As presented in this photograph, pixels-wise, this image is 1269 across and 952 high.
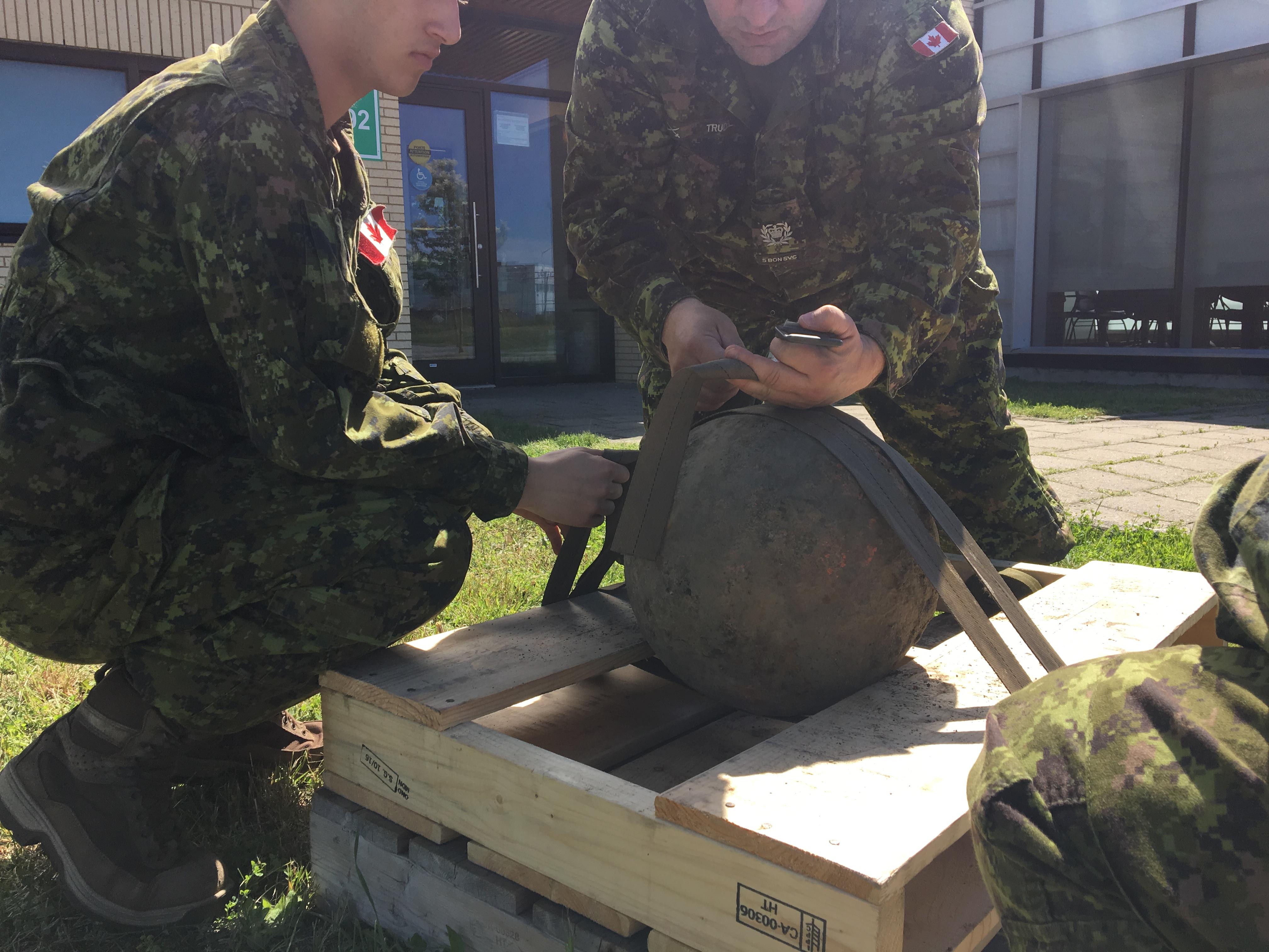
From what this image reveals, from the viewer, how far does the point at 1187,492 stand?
5.16 metres

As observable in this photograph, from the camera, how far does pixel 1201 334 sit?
11281 millimetres

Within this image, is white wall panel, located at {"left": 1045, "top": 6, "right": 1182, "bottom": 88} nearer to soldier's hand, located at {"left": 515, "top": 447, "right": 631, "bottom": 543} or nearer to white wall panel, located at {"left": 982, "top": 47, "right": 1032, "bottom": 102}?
white wall panel, located at {"left": 982, "top": 47, "right": 1032, "bottom": 102}

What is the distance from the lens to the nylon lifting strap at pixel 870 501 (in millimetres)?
1708

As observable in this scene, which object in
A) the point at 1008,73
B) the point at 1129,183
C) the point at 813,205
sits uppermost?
the point at 1008,73

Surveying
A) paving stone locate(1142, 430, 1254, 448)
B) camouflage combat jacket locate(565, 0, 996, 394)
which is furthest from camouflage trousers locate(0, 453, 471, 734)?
paving stone locate(1142, 430, 1254, 448)

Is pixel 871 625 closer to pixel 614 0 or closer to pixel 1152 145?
pixel 614 0

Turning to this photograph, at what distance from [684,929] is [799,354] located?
993 mm

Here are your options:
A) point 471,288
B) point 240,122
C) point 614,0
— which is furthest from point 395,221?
point 240,122

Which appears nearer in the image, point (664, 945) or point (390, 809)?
point (664, 945)

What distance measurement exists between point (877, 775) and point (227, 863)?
4.47 feet

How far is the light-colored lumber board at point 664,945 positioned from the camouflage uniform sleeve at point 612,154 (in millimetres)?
1554

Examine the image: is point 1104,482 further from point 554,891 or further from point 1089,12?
point 1089,12

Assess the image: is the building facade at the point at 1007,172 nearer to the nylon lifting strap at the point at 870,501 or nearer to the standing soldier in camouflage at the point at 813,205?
the standing soldier in camouflage at the point at 813,205

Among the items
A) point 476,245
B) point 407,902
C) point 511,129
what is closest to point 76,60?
point 476,245
